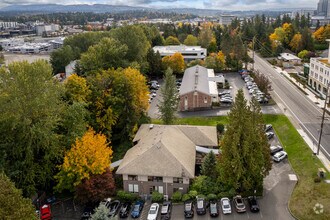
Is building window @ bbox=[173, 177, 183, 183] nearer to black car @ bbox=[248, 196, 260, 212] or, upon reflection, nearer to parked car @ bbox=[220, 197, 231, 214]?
parked car @ bbox=[220, 197, 231, 214]

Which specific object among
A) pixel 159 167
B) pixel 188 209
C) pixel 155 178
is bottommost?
pixel 188 209

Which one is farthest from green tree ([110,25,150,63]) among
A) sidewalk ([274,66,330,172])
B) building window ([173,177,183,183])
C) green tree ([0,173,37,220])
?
green tree ([0,173,37,220])

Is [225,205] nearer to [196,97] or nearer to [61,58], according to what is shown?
[196,97]

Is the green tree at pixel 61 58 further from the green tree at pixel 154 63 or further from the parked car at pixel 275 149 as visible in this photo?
the parked car at pixel 275 149

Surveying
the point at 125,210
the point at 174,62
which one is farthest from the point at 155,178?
the point at 174,62

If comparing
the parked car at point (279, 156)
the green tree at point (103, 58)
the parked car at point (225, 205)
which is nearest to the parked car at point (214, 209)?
the parked car at point (225, 205)

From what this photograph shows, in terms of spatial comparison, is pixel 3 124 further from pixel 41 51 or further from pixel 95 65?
pixel 41 51
